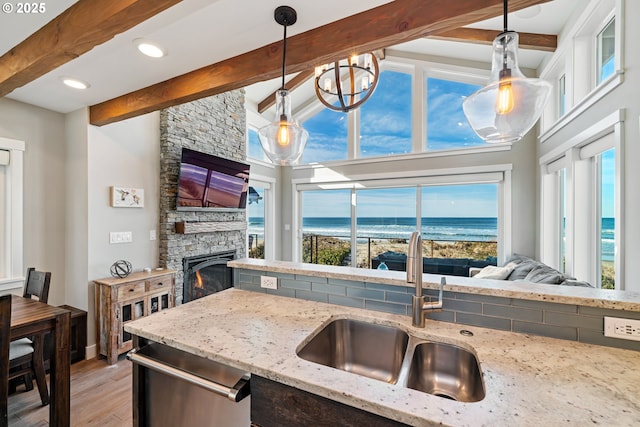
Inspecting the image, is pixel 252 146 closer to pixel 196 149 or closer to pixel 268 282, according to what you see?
pixel 196 149

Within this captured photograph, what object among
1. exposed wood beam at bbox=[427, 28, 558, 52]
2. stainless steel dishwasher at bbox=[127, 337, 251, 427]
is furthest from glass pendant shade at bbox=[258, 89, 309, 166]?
exposed wood beam at bbox=[427, 28, 558, 52]

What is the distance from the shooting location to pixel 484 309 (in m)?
1.24

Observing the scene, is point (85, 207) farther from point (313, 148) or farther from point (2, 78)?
point (313, 148)

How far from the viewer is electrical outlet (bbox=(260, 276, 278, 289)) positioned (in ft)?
5.70

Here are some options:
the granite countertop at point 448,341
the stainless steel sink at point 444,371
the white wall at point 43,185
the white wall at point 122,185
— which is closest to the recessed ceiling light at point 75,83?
the white wall at point 122,185

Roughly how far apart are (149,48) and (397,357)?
2.41 metres

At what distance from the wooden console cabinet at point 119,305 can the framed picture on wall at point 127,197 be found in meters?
0.76

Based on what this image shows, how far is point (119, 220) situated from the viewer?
3012mm

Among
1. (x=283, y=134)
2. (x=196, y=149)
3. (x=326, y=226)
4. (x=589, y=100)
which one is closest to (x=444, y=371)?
(x=283, y=134)

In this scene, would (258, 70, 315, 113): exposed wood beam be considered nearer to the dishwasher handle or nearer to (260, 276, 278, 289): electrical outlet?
(260, 276, 278, 289): electrical outlet

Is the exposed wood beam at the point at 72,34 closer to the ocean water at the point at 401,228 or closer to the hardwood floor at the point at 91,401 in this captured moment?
the hardwood floor at the point at 91,401

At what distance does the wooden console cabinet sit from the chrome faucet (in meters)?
2.78

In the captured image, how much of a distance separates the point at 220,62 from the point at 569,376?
2.57m

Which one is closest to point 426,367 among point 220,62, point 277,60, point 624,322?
point 624,322
